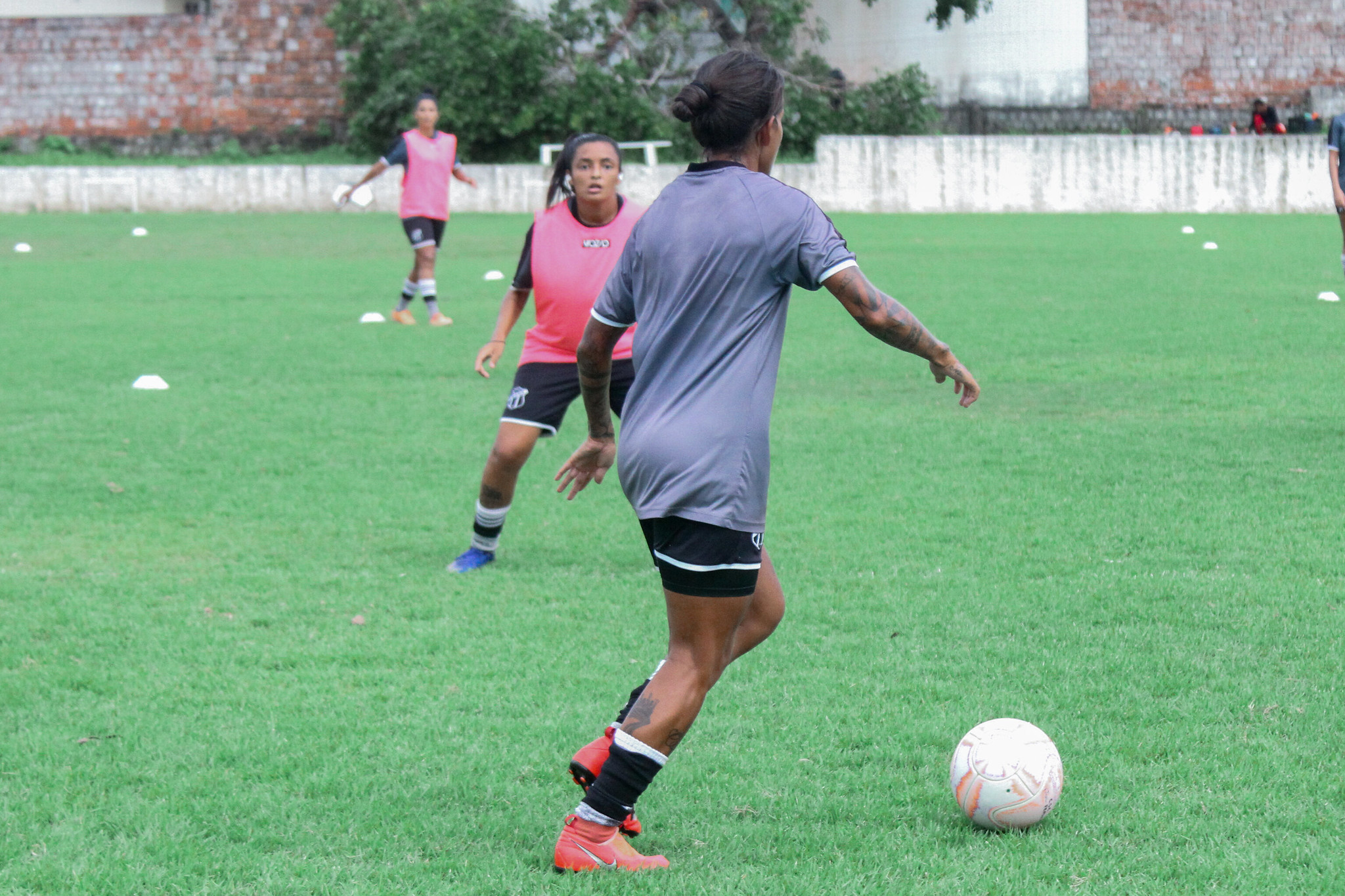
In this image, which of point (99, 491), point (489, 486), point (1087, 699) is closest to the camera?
point (1087, 699)

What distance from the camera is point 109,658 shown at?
5098mm

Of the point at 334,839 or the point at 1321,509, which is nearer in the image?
the point at 334,839

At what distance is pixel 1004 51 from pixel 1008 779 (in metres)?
34.7

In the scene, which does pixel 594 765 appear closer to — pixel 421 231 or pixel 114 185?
pixel 421 231

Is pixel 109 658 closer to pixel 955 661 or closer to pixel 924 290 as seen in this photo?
pixel 955 661

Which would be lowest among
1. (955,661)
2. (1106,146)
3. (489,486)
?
(955,661)

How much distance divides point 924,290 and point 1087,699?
41.7 ft

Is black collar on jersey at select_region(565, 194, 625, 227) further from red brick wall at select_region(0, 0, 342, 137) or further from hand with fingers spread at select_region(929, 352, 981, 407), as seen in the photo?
red brick wall at select_region(0, 0, 342, 137)

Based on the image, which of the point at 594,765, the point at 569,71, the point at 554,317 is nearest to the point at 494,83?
the point at 569,71

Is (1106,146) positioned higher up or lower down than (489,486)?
higher up

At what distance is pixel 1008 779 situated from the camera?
3.55m

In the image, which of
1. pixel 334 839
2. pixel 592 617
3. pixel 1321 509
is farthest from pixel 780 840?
pixel 1321 509

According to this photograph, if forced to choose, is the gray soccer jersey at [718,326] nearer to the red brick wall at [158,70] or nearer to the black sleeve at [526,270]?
the black sleeve at [526,270]

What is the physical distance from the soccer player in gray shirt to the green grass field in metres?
0.39
